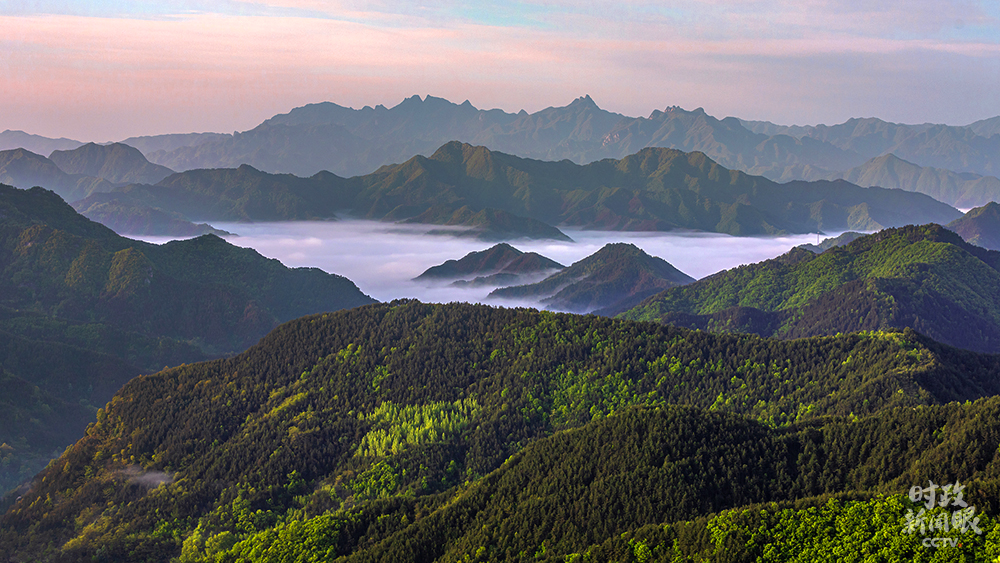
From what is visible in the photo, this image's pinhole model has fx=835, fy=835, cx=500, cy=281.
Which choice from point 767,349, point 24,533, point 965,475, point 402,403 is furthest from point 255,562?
point 767,349

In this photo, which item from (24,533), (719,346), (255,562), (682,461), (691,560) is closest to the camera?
(691,560)

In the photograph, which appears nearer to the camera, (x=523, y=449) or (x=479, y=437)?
(x=523, y=449)

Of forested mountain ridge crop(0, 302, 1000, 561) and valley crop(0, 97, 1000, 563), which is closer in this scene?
valley crop(0, 97, 1000, 563)

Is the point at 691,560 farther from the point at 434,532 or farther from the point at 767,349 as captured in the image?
the point at 767,349

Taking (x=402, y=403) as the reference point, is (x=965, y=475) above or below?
above

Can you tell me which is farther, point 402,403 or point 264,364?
point 264,364

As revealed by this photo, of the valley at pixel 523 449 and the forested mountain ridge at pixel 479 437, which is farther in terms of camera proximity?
the forested mountain ridge at pixel 479 437

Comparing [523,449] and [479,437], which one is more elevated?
[523,449]

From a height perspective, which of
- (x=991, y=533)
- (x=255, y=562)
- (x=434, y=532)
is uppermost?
(x=991, y=533)
